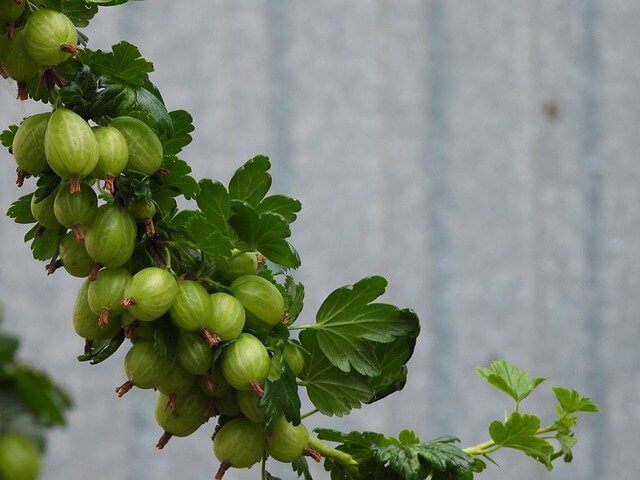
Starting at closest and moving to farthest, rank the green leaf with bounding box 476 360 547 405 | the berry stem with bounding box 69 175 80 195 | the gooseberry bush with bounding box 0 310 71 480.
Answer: the gooseberry bush with bounding box 0 310 71 480
the berry stem with bounding box 69 175 80 195
the green leaf with bounding box 476 360 547 405

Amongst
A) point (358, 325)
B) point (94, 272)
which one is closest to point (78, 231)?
point (94, 272)

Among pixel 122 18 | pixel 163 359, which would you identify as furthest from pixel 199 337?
pixel 122 18

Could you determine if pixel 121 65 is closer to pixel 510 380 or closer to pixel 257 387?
pixel 257 387

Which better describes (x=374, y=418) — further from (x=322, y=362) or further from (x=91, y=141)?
(x=91, y=141)

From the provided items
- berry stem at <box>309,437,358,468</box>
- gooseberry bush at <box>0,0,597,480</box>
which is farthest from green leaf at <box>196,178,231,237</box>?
berry stem at <box>309,437,358,468</box>

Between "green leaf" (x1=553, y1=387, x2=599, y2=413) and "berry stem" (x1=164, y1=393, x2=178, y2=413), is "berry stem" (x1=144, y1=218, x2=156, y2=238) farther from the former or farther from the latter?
"green leaf" (x1=553, y1=387, x2=599, y2=413)

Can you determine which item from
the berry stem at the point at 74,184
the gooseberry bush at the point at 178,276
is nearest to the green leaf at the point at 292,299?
the gooseberry bush at the point at 178,276

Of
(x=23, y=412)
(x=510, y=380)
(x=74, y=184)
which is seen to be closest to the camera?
(x=23, y=412)
